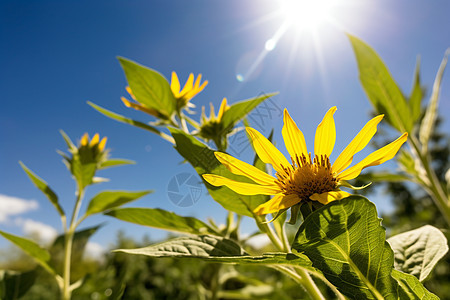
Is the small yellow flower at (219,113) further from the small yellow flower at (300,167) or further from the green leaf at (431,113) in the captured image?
the green leaf at (431,113)

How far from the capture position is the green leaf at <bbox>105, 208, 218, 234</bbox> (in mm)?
728

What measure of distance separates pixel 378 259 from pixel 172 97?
69 cm

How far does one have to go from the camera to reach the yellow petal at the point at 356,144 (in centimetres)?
49

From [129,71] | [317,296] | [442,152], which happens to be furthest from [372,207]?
[442,152]

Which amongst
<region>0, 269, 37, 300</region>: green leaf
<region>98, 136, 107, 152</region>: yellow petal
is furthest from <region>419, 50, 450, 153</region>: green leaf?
<region>0, 269, 37, 300</region>: green leaf

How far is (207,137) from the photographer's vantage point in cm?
93

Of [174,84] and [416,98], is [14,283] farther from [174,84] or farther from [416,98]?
[416,98]

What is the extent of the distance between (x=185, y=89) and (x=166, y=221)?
454 mm

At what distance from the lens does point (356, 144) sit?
0.51 metres

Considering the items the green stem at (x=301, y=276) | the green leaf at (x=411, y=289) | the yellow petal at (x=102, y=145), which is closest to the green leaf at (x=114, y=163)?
the yellow petal at (x=102, y=145)

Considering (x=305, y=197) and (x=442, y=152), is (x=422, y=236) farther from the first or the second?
(x=442, y=152)

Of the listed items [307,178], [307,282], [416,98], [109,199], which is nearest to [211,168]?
[307,178]

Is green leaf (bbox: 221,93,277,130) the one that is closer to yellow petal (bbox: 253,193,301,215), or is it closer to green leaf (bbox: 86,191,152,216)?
yellow petal (bbox: 253,193,301,215)

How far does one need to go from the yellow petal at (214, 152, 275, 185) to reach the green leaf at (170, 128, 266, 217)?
0.07 m
